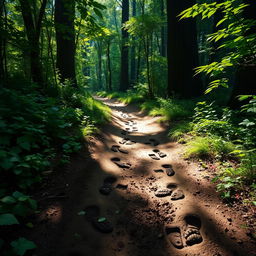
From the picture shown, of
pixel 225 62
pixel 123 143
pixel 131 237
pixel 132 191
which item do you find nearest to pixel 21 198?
pixel 131 237

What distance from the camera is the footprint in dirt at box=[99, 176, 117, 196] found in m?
2.59

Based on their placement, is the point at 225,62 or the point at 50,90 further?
the point at 50,90

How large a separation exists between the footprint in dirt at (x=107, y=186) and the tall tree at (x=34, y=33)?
3578mm

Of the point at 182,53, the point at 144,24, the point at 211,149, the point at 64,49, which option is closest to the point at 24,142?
the point at 211,149

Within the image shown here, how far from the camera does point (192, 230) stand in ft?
6.50

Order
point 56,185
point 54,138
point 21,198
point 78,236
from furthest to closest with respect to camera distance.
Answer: point 54,138, point 56,185, point 78,236, point 21,198

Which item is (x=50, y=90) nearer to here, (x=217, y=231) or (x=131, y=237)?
(x=131, y=237)

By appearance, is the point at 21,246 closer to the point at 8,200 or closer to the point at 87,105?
the point at 8,200

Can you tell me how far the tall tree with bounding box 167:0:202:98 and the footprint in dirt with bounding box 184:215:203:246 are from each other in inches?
256

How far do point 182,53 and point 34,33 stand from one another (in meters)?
5.79

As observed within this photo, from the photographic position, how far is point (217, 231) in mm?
1938

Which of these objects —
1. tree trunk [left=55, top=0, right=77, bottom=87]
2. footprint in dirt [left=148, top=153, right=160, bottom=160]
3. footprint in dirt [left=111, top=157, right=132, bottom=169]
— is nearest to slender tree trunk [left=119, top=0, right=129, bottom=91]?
tree trunk [left=55, top=0, right=77, bottom=87]

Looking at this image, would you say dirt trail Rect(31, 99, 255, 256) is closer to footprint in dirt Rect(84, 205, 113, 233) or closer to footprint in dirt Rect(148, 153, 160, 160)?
footprint in dirt Rect(84, 205, 113, 233)

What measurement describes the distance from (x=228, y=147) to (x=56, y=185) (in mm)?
3041
